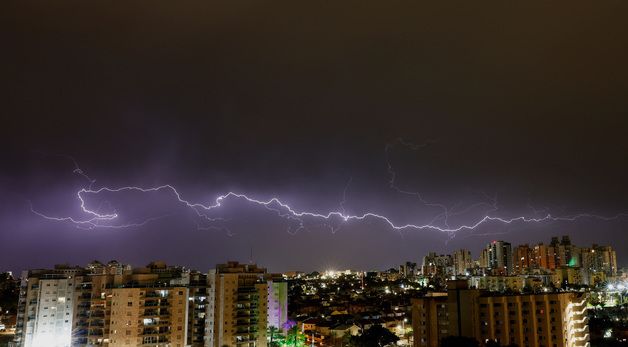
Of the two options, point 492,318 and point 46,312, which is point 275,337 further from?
point 492,318

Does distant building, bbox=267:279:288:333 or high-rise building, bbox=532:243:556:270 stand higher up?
high-rise building, bbox=532:243:556:270

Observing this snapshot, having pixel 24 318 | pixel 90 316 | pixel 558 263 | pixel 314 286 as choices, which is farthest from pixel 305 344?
pixel 558 263

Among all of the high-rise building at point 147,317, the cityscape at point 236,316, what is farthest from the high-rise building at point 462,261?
the high-rise building at point 147,317

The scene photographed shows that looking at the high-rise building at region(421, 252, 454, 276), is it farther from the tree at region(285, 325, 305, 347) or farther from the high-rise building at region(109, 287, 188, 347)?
the high-rise building at region(109, 287, 188, 347)

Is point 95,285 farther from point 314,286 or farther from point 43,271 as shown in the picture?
point 314,286

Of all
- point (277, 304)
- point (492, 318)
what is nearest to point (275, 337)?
point (277, 304)

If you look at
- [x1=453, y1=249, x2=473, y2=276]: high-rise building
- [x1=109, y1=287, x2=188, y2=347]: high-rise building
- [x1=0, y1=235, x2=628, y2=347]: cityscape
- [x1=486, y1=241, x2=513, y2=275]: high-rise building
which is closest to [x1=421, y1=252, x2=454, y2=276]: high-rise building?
[x1=453, y1=249, x2=473, y2=276]: high-rise building

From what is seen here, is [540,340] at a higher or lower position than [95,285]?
lower
